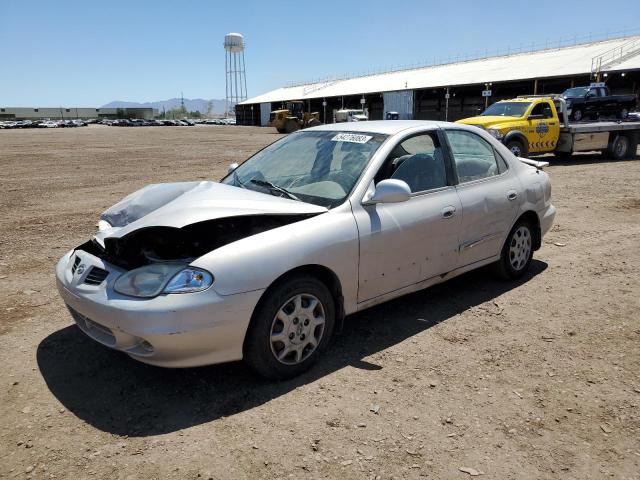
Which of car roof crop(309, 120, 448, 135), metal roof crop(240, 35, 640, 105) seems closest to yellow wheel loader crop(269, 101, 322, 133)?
metal roof crop(240, 35, 640, 105)

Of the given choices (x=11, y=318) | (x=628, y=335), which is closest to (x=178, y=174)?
(x=11, y=318)

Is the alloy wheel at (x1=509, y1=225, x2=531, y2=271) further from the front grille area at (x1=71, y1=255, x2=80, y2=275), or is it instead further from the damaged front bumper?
the front grille area at (x1=71, y1=255, x2=80, y2=275)

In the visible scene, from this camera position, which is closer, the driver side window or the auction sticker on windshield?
the driver side window

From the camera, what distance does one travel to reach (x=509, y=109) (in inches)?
578

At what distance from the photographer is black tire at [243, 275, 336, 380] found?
10.1ft

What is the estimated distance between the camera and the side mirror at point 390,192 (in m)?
3.54

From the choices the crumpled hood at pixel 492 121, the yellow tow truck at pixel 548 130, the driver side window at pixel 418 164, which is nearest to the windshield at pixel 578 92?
the yellow tow truck at pixel 548 130

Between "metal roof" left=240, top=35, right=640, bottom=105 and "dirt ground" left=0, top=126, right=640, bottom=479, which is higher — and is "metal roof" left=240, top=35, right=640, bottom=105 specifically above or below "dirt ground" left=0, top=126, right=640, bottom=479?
above

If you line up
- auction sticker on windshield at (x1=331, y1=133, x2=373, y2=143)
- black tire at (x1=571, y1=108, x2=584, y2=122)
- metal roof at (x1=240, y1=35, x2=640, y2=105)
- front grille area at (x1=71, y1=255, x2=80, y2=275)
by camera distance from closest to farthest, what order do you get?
front grille area at (x1=71, y1=255, x2=80, y2=275) < auction sticker on windshield at (x1=331, y1=133, x2=373, y2=143) < black tire at (x1=571, y1=108, x2=584, y2=122) < metal roof at (x1=240, y1=35, x2=640, y2=105)

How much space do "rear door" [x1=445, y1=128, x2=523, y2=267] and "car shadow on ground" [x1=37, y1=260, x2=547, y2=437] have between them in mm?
693

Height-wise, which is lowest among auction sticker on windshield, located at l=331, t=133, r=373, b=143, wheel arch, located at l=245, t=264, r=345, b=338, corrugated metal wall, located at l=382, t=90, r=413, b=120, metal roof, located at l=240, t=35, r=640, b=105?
wheel arch, located at l=245, t=264, r=345, b=338

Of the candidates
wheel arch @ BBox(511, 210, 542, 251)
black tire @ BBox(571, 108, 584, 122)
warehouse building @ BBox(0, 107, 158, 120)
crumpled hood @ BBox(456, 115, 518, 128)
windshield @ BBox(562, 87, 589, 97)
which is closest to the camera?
wheel arch @ BBox(511, 210, 542, 251)

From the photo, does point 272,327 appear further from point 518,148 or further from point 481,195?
point 518,148

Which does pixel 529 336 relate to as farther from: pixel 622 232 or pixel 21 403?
pixel 622 232
